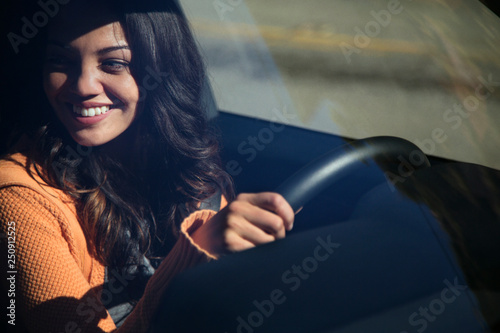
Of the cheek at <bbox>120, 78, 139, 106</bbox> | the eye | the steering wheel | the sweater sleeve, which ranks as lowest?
the sweater sleeve

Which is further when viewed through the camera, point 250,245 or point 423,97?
point 423,97

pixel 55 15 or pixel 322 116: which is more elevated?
pixel 55 15

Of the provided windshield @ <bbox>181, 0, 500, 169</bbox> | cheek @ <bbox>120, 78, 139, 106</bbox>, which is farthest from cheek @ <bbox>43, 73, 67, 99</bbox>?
windshield @ <bbox>181, 0, 500, 169</bbox>

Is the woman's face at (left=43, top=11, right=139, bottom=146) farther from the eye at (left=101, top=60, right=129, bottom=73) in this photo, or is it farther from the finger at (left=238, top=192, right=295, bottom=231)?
the finger at (left=238, top=192, right=295, bottom=231)

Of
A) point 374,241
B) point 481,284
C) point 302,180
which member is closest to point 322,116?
point 302,180

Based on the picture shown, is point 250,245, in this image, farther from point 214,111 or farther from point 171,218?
point 214,111

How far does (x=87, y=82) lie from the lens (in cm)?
101

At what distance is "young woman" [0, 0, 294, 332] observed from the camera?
1.00 meters

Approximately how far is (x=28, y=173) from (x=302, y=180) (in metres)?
0.52

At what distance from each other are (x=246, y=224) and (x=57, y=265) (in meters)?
0.36

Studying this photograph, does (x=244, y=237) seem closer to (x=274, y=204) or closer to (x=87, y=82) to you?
(x=274, y=204)

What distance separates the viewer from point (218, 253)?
37.5 inches

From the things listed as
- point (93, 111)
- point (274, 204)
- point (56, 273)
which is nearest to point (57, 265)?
point (56, 273)

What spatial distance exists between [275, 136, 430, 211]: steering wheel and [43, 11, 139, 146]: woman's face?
34 centimetres
